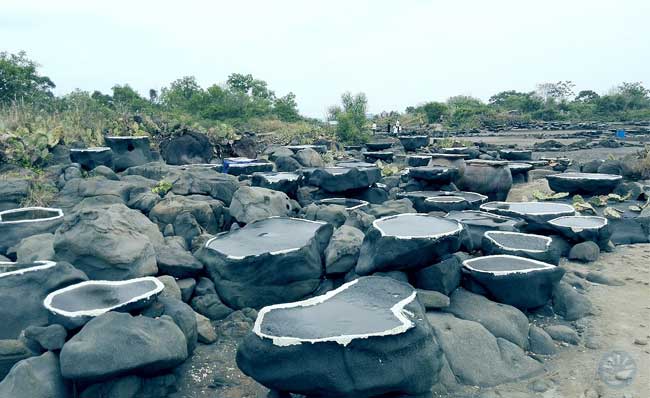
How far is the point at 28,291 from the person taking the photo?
12.1ft

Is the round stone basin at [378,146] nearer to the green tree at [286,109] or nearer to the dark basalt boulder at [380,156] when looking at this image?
the dark basalt boulder at [380,156]

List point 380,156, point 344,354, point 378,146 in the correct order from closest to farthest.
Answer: point 344,354
point 380,156
point 378,146

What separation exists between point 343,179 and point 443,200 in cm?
133

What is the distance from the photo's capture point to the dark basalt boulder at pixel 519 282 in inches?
170

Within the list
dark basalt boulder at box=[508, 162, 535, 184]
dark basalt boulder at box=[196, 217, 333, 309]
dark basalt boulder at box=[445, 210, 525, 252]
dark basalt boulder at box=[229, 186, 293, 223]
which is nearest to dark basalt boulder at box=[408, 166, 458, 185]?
dark basalt boulder at box=[445, 210, 525, 252]

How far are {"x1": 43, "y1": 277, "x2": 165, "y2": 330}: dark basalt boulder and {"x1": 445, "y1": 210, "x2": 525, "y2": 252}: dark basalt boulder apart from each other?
2.89 m

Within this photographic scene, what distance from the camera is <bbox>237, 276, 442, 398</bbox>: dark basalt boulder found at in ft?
9.41

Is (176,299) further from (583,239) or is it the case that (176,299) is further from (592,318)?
(583,239)

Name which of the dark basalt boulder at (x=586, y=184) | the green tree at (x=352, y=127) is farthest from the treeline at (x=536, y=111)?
the dark basalt boulder at (x=586, y=184)

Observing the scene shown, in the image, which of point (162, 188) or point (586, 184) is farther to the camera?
point (586, 184)

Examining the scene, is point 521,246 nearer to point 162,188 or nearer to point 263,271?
point 263,271

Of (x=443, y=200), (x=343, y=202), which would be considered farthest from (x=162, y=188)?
(x=443, y=200)

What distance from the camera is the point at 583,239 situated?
591 centimetres

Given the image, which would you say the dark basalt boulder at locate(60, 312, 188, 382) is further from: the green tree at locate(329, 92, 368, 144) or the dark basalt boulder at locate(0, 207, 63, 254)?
the green tree at locate(329, 92, 368, 144)
